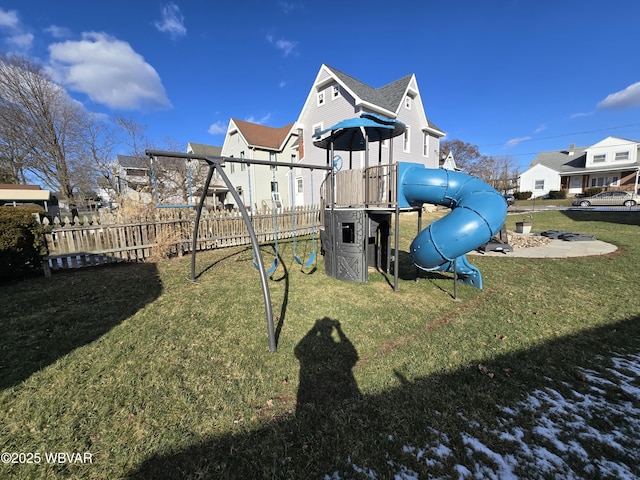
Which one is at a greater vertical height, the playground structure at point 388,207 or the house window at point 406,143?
the house window at point 406,143

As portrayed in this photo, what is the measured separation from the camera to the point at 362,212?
21.8ft

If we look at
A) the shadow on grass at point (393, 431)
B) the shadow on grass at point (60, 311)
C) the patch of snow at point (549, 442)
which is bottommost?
the patch of snow at point (549, 442)

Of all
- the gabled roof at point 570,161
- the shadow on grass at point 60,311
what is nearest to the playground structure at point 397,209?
the shadow on grass at point 60,311

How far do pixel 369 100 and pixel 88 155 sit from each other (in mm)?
24066

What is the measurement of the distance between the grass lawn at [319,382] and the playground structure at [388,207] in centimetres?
91

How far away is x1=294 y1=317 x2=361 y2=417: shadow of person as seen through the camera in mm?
3039

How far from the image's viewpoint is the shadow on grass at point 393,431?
88.1 inches

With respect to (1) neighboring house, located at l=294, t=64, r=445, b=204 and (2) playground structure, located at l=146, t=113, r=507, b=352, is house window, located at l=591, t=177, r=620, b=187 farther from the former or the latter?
(2) playground structure, located at l=146, t=113, r=507, b=352

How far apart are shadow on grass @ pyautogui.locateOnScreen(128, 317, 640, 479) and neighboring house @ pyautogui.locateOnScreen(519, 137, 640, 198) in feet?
149

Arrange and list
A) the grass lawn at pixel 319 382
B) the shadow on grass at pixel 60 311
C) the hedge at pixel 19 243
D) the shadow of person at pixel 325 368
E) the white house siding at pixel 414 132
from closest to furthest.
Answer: the grass lawn at pixel 319 382, the shadow of person at pixel 325 368, the shadow on grass at pixel 60 311, the hedge at pixel 19 243, the white house siding at pixel 414 132

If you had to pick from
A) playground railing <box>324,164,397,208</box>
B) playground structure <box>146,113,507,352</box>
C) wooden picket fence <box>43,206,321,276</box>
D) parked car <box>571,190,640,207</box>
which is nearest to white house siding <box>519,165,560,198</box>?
parked car <box>571,190,640,207</box>

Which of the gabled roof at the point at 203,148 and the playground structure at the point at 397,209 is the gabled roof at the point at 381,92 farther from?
the gabled roof at the point at 203,148

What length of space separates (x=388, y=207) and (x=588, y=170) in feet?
150

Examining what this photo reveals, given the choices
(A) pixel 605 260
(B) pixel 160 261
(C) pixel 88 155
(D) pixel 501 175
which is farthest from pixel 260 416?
(D) pixel 501 175
